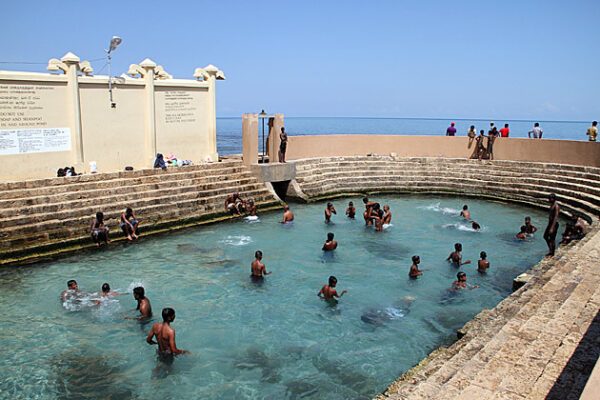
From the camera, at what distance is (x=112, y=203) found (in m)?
15.1

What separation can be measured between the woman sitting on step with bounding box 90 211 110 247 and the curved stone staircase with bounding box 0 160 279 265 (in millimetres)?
274

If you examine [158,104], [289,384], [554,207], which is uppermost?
[158,104]

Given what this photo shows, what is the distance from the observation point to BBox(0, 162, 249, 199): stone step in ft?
45.7

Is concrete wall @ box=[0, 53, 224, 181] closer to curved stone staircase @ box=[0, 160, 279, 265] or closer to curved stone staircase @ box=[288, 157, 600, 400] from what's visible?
curved stone staircase @ box=[0, 160, 279, 265]

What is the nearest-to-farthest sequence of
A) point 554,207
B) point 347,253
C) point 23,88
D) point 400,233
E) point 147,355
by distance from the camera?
1. point 147,355
2. point 554,207
3. point 347,253
4. point 23,88
5. point 400,233

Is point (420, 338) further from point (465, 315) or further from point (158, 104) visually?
point (158, 104)

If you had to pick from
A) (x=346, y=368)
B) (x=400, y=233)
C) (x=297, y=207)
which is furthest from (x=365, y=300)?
(x=297, y=207)

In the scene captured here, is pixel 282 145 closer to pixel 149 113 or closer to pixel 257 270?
pixel 149 113

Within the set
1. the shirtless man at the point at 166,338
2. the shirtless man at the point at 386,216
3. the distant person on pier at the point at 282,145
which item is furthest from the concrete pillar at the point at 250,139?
the shirtless man at the point at 166,338

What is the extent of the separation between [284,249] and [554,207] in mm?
6879

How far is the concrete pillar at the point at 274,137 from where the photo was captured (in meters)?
21.0

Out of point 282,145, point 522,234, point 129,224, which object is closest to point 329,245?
point 129,224

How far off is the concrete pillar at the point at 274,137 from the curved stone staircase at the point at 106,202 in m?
2.11

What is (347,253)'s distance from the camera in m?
14.0
